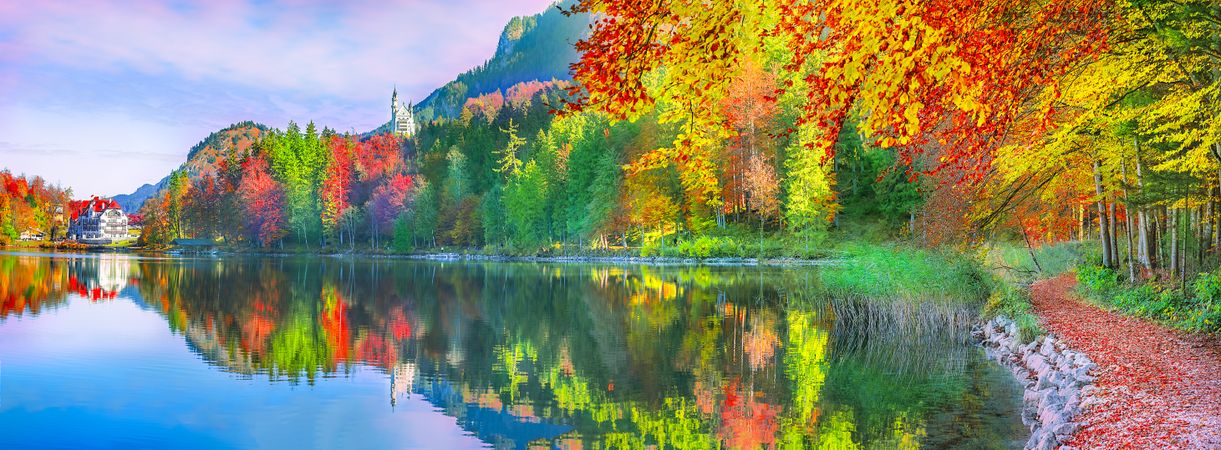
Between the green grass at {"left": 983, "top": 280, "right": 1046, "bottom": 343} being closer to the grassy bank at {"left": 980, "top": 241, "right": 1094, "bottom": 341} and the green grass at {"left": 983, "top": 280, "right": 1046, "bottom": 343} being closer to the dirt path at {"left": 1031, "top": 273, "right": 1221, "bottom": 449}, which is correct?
the grassy bank at {"left": 980, "top": 241, "right": 1094, "bottom": 341}

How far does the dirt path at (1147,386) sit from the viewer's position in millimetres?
6328

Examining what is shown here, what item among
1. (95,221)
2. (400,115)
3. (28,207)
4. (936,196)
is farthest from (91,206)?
(936,196)

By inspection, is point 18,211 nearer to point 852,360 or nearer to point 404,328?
point 404,328

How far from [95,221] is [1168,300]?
14034 centimetres

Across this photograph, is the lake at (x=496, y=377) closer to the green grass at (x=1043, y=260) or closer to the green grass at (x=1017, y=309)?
the green grass at (x=1017, y=309)

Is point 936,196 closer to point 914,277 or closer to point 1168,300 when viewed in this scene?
point 914,277

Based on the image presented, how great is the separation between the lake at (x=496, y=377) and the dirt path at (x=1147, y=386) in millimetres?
1239

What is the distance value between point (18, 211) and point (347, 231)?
41435 millimetres

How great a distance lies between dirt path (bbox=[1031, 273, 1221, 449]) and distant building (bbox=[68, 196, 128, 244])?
447ft

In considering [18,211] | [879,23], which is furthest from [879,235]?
[18,211]

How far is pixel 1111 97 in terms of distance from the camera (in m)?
13.0

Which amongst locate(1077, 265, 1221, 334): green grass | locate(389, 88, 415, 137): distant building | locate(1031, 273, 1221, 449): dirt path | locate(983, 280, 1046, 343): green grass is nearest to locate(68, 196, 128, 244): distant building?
locate(389, 88, 415, 137): distant building

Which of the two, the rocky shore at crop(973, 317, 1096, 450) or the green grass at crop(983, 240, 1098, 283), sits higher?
the green grass at crop(983, 240, 1098, 283)

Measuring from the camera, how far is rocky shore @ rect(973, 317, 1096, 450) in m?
7.76
